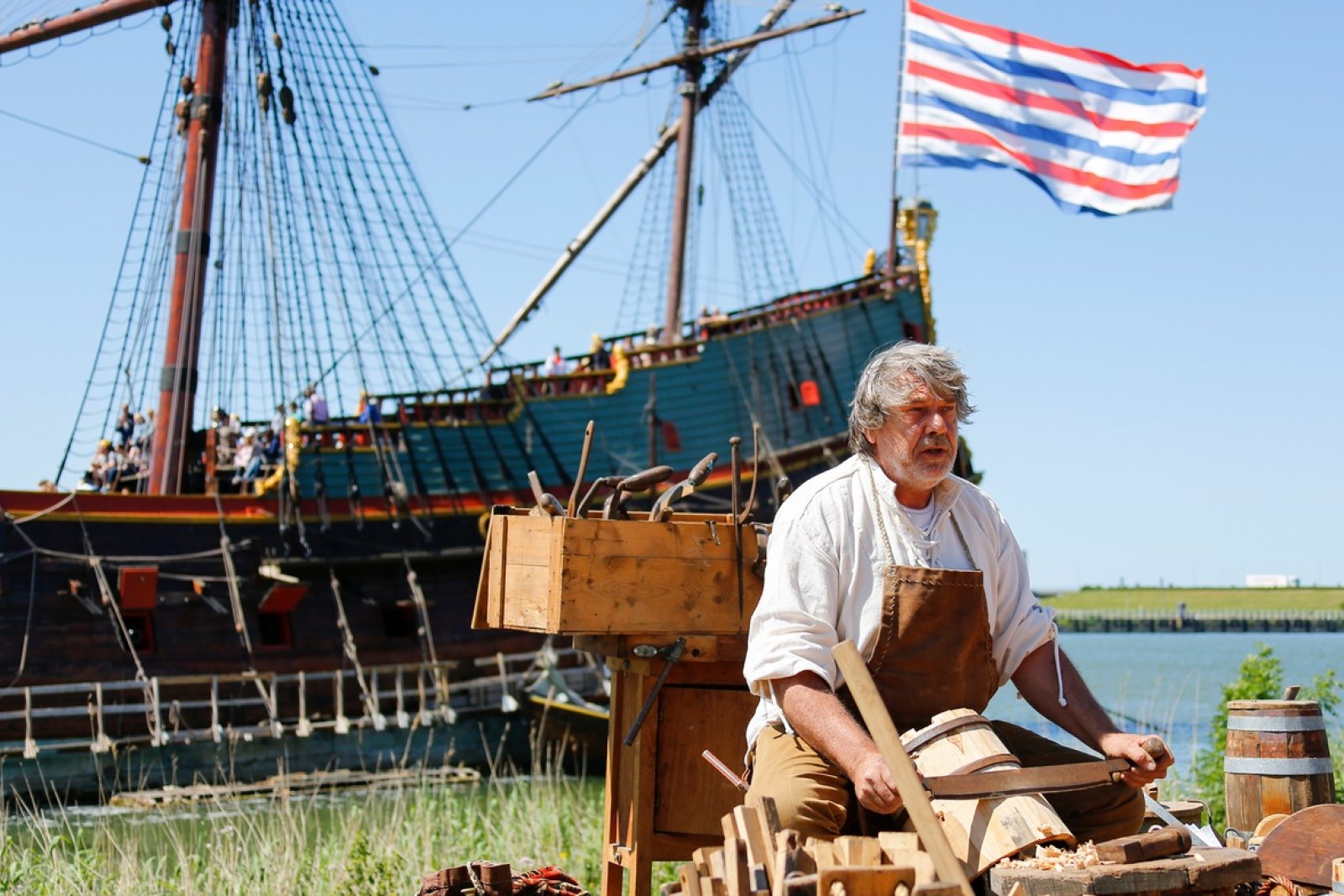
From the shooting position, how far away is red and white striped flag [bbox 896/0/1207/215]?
1418 cm

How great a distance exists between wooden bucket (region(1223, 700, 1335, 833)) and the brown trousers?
1.55 metres

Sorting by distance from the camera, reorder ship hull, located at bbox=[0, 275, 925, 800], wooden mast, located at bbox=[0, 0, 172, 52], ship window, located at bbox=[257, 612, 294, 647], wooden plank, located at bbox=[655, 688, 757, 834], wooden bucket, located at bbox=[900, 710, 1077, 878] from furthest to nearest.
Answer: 1. ship window, located at bbox=[257, 612, 294, 647]
2. wooden mast, located at bbox=[0, 0, 172, 52]
3. ship hull, located at bbox=[0, 275, 925, 800]
4. wooden plank, located at bbox=[655, 688, 757, 834]
5. wooden bucket, located at bbox=[900, 710, 1077, 878]

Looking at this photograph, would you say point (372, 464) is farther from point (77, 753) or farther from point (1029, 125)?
point (1029, 125)

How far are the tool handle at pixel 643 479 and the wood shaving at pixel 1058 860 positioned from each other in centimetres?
182

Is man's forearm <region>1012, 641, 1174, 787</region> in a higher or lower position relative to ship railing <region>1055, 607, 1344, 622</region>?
higher

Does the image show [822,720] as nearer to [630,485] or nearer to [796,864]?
[796,864]

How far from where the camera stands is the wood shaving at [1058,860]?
2875mm

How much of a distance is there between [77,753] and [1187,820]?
557 inches

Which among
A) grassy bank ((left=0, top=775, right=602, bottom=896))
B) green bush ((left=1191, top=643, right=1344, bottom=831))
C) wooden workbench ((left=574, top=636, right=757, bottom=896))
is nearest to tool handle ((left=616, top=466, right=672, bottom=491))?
wooden workbench ((left=574, top=636, right=757, bottom=896))

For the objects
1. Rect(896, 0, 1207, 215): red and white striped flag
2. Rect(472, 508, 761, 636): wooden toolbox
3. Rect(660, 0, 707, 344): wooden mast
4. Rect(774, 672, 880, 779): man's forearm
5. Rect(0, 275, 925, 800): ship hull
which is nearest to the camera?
Rect(774, 672, 880, 779): man's forearm

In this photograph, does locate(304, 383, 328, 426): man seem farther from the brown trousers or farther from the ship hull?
the brown trousers

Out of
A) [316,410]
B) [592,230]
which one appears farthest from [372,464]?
[592,230]

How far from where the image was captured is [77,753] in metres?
15.8

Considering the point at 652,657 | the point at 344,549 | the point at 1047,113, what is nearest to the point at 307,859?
the point at 652,657
